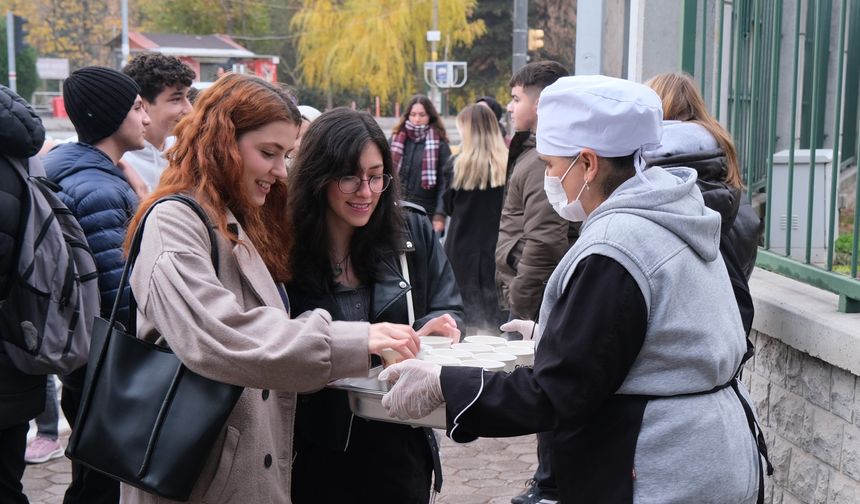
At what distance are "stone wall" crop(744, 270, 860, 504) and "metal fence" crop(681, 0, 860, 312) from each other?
0.15m

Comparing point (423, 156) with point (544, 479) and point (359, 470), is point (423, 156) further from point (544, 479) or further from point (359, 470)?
point (359, 470)

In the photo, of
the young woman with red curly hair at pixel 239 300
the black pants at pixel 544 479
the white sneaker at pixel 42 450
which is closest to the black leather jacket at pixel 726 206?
the young woman with red curly hair at pixel 239 300

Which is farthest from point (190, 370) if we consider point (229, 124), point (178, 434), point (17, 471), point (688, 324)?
point (17, 471)

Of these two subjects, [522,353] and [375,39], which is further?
[375,39]

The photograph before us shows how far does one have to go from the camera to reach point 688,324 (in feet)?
7.31

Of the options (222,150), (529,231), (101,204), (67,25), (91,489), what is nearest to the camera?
(222,150)

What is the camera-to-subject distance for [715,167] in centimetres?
351

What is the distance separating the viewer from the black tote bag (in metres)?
2.45

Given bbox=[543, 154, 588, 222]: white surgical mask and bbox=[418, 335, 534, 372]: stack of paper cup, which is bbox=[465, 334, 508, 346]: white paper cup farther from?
bbox=[543, 154, 588, 222]: white surgical mask

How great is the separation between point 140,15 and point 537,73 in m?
57.3

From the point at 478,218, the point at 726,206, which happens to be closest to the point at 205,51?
the point at 478,218

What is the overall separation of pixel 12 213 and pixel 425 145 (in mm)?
6068

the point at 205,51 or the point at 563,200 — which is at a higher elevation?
the point at 205,51

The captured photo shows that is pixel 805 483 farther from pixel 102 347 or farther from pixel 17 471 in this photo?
pixel 17 471
